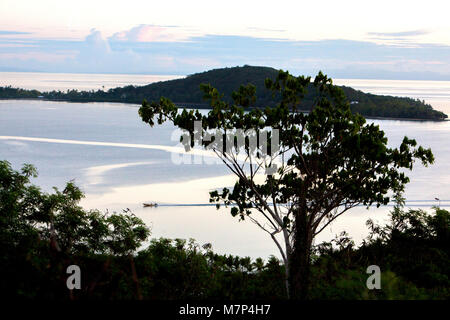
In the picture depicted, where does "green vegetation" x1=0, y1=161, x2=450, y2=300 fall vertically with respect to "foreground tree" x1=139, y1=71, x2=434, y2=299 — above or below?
below

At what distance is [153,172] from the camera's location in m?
25.9

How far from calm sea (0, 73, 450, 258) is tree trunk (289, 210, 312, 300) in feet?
15.1

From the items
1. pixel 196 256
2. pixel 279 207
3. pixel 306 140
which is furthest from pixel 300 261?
pixel 196 256

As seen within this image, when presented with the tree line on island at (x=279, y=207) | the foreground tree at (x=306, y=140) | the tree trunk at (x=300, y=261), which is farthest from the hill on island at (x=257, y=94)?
the tree trunk at (x=300, y=261)

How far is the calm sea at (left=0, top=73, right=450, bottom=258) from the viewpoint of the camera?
53.6 ft

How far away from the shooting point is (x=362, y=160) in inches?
239

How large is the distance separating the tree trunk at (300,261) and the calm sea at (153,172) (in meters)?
4.62

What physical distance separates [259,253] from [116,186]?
420 inches

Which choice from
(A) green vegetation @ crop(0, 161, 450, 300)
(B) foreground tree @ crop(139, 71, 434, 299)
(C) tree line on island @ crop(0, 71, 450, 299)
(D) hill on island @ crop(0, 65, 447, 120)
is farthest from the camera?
(D) hill on island @ crop(0, 65, 447, 120)

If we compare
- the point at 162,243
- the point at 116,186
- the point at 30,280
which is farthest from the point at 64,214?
the point at 116,186

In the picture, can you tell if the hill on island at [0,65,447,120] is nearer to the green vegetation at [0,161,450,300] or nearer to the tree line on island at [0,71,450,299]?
the green vegetation at [0,161,450,300]

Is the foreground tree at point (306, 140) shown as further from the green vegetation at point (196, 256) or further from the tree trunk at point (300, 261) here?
the green vegetation at point (196, 256)

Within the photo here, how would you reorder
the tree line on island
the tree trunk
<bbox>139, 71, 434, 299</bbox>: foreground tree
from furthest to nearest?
<bbox>139, 71, 434, 299</bbox>: foreground tree, the tree line on island, the tree trunk

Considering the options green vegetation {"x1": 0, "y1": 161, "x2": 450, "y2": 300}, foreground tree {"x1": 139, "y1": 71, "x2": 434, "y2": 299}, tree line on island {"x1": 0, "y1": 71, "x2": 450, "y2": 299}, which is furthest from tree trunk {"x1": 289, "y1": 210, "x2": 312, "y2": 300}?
foreground tree {"x1": 139, "y1": 71, "x2": 434, "y2": 299}
